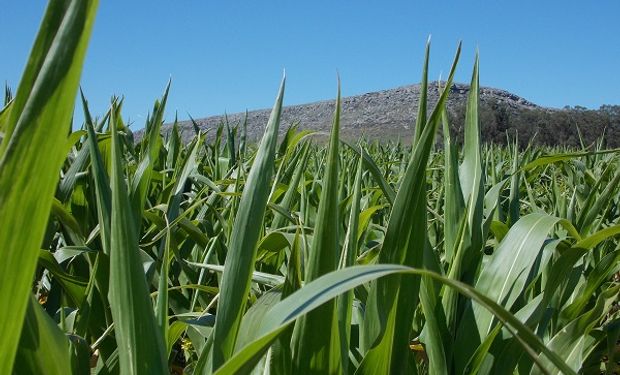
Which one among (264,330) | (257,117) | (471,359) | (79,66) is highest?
(257,117)

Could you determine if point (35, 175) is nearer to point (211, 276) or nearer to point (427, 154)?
point (427, 154)

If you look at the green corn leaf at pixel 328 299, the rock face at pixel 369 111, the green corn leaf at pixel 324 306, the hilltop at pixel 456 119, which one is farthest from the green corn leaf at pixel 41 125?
the rock face at pixel 369 111

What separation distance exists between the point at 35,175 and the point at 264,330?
15 centimetres

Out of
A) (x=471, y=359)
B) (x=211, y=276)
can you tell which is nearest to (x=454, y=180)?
(x=471, y=359)

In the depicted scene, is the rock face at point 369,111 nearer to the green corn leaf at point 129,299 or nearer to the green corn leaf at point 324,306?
the green corn leaf at point 324,306

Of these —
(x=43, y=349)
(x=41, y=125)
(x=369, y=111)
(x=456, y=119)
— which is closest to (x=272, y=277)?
(x=43, y=349)

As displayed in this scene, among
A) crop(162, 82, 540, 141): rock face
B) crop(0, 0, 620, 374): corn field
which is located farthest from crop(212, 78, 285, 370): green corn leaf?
crop(162, 82, 540, 141): rock face

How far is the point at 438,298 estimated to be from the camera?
0.69 meters

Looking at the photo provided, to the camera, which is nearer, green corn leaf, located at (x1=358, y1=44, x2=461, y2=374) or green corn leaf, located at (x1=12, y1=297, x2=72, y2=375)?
green corn leaf, located at (x1=12, y1=297, x2=72, y2=375)

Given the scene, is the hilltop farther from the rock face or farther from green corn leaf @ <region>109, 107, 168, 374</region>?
green corn leaf @ <region>109, 107, 168, 374</region>

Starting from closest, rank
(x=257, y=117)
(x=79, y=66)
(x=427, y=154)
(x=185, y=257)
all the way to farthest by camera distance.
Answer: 1. (x=79, y=66)
2. (x=427, y=154)
3. (x=185, y=257)
4. (x=257, y=117)

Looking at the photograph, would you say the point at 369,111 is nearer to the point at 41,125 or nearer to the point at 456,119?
the point at 456,119

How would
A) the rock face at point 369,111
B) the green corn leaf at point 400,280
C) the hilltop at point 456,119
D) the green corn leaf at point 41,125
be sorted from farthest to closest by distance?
the rock face at point 369,111 → the hilltop at point 456,119 → the green corn leaf at point 400,280 → the green corn leaf at point 41,125

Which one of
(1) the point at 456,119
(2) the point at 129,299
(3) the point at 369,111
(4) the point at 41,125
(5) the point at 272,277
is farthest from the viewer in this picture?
(3) the point at 369,111
